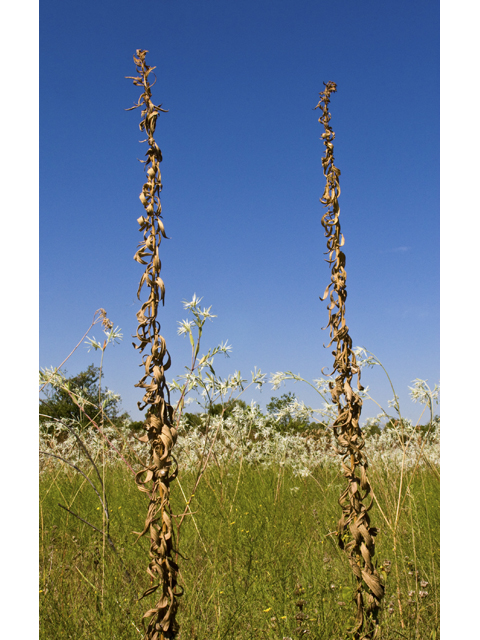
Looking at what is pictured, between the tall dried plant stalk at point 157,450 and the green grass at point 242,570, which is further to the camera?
the green grass at point 242,570

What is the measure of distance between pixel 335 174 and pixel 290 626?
256 centimetres

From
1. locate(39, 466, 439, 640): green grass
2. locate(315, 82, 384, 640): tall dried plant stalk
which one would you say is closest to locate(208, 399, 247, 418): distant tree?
locate(39, 466, 439, 640): green grass

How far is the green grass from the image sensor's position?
245cm

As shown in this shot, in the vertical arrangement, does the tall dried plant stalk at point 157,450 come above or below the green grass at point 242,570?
above

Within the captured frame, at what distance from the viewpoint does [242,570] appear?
10.9 feet

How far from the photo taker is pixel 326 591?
2.91 metres

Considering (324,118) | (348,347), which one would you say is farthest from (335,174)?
(348,347)

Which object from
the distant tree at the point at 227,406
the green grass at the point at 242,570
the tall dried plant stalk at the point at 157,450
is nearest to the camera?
the tall dried plant stalk at the point at 157,450

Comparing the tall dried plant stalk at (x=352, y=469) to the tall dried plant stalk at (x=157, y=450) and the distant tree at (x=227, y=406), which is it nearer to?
the tall dried plant stalk at (x=157, y=450)

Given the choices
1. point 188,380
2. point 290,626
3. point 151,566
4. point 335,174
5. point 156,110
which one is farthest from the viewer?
point 188,380

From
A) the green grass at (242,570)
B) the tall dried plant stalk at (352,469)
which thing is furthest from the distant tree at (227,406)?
the tall dried plant stalk at (352,469)

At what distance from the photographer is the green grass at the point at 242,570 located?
245 centimetres

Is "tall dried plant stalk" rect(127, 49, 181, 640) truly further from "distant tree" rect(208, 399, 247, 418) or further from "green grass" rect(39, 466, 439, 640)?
"distant tree" rect(208, 399, 247, 418)
